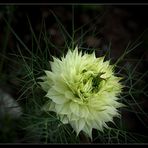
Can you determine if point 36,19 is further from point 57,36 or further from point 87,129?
point 87,129

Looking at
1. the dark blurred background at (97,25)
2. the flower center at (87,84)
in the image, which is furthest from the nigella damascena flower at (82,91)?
the dark blurred background at (97,25)

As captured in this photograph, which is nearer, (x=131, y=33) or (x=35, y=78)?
(x=35, y=78)

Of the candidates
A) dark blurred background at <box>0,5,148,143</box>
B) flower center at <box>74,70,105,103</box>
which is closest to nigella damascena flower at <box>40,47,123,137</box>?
flower center at <box>74,70,105,103</box>

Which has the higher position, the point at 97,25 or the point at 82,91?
the point at 97,25

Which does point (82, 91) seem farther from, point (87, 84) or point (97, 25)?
point (97, 25)

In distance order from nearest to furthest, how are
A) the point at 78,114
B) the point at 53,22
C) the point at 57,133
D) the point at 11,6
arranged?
the point at 78,114
the point at 57,133
the point at 11,6
the point at 53,22

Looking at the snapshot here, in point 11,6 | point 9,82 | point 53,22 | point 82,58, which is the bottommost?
point 82,58

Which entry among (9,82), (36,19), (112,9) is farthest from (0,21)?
(112,9)

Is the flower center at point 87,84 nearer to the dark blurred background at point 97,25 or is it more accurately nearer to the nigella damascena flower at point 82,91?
the nigella damascena flower at point 82,91

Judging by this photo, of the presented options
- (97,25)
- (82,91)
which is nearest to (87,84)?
(82,91)

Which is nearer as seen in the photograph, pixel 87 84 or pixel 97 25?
pixel 87 84
